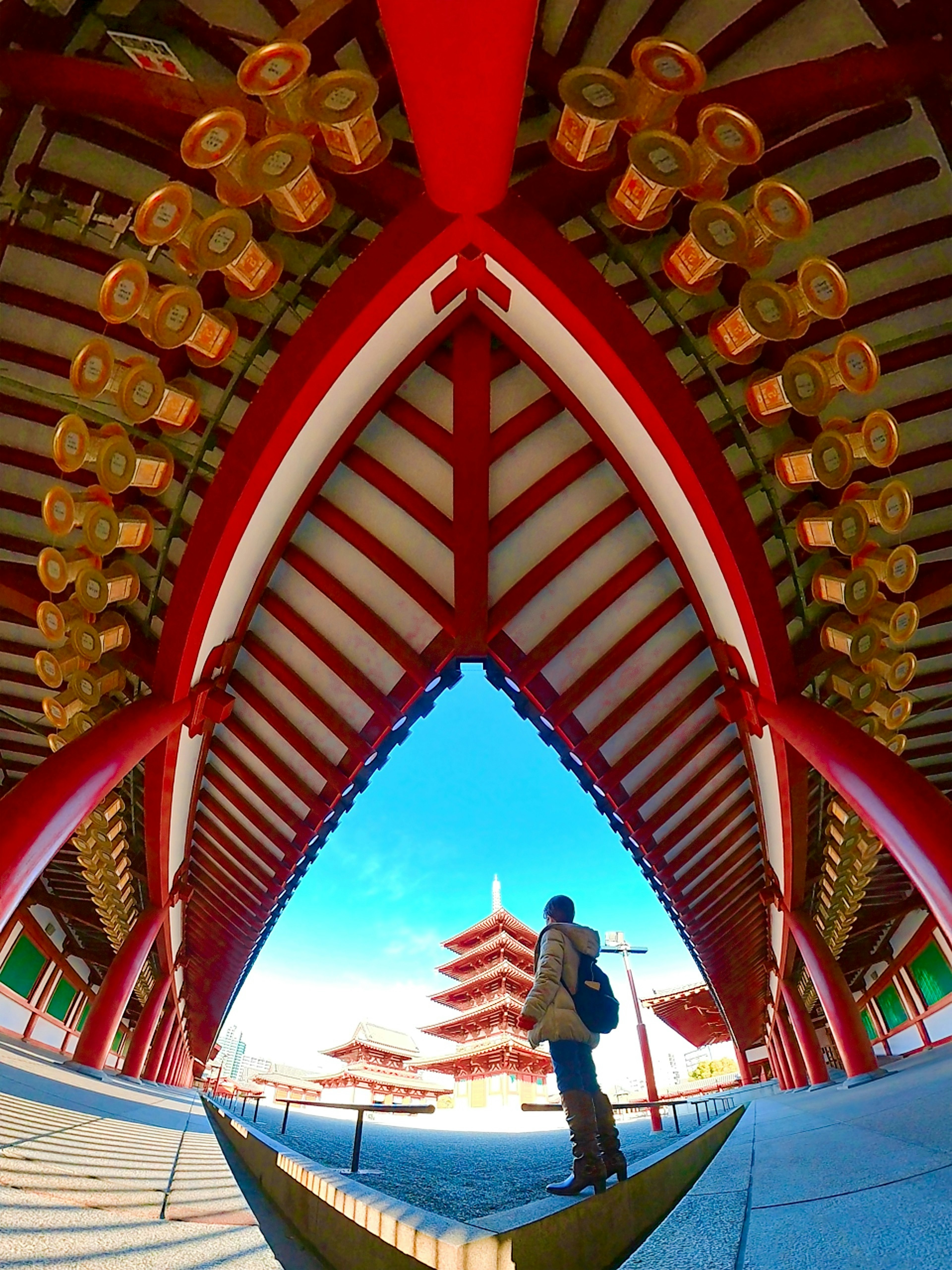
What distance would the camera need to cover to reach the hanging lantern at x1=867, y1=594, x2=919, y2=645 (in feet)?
15.0

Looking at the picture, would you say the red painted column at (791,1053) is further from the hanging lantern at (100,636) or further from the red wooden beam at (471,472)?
the hanging lantern at (100,636)

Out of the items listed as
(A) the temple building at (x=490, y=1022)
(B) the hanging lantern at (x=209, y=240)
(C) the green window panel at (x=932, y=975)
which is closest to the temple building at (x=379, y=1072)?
(A) the temple building at (x=490, y=1022)

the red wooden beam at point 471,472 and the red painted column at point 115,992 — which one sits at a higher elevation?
the red wooden beam at point 471,472

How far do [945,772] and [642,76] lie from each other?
10.5 metres

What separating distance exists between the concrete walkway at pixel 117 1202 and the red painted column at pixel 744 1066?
19.0m

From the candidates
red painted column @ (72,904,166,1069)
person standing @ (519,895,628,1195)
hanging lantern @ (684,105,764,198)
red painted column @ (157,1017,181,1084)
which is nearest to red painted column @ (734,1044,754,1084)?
red painted column @ (157,1017,181,1084)

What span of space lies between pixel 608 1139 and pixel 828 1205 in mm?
739

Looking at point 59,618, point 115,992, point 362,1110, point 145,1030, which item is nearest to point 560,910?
point 362,1110

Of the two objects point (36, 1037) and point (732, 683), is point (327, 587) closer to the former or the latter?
point (732, 683)

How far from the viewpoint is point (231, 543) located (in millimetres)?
4828

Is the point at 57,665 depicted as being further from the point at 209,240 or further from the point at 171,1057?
the point at 171,1057

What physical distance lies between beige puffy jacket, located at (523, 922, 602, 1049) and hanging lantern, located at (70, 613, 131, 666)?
173 inches

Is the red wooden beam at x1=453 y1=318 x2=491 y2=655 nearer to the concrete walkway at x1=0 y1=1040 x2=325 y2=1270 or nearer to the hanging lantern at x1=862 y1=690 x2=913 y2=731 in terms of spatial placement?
the hanging lantern at x1=862 y1=690 x2=913 y2=731

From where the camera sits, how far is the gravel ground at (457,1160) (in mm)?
2230
